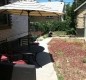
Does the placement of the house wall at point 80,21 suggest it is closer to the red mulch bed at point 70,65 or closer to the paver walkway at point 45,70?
the red mulch bed at point 70,65

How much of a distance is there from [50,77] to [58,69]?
1.33 meters

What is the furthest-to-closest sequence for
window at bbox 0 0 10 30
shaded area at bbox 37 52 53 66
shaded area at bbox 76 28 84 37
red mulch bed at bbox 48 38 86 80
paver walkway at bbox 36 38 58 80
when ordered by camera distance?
shaded area at bbox 76 28 84 37, window at bbox 0 0 10 30, shaded area at bbox 37 52 53 66, red mulch bed at bbox 48 38 86 80, paver walkway at bbox 36 38 58 80

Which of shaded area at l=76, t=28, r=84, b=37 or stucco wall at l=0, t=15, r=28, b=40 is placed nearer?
stucco wall at l=0, t=15, r=28, b=40

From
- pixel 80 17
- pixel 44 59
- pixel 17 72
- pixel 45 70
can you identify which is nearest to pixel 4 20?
pixel 44 59

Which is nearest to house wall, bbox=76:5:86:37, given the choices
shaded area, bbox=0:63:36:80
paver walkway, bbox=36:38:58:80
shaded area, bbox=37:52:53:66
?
shaded area, bbox=37:52:53:66

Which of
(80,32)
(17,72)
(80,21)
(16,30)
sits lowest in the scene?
(80,32)

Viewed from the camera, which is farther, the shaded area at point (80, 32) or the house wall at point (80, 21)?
the shaded area at point (80, 32)

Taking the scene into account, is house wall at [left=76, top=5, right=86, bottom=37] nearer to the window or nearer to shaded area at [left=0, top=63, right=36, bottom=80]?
the window

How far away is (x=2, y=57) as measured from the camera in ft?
30.4

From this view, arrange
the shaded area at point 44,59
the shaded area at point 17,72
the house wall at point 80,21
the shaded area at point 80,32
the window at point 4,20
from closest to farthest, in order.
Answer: the shaded area at point 17,72 < the shaded area at point 44,59 < the window at point 4,20 < the house wall at point 80,21 < the shaded area at point 80,32

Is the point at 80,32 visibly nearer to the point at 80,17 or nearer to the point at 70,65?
the point at 80,17

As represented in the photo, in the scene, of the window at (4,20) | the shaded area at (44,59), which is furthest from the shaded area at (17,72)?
the window at (4,20)

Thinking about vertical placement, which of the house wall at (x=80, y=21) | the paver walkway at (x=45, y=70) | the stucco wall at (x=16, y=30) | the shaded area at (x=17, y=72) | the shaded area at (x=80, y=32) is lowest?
the shaded area at (x=80, y=32)

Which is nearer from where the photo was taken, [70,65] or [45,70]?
[45,70]
